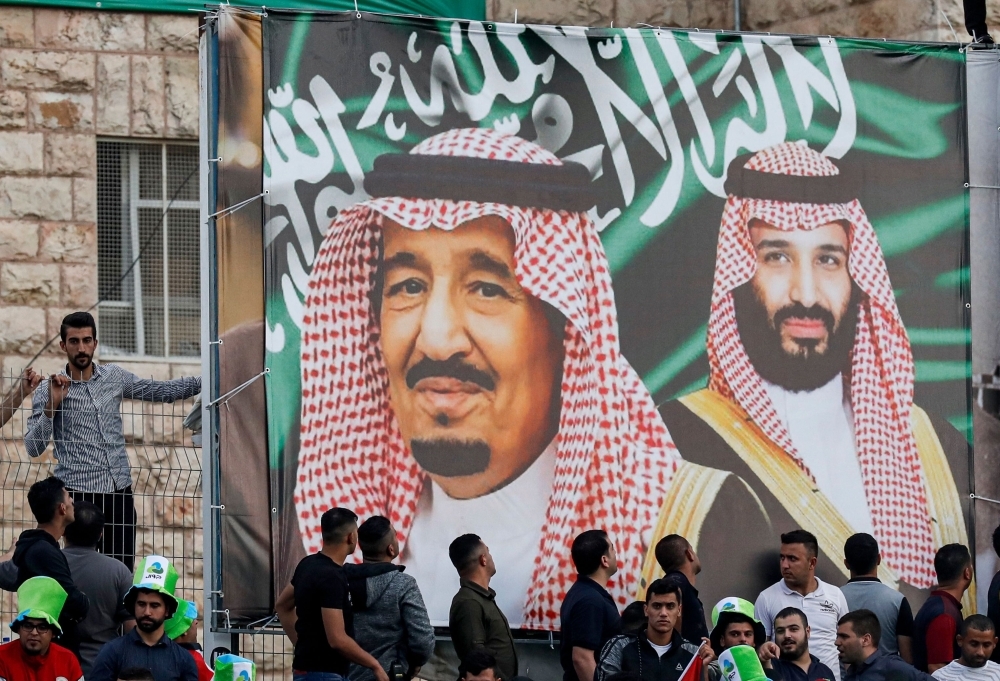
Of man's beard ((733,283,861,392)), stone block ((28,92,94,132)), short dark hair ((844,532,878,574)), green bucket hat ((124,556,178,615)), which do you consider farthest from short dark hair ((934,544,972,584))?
stone block ((28,92,94,132))

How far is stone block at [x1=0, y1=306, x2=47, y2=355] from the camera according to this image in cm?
1282

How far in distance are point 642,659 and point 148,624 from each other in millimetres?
2288

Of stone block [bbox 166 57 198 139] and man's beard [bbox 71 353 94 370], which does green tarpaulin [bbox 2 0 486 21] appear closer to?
stone block [bbox 166 57 198 139]

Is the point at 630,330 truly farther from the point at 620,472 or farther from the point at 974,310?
the point at 974,310

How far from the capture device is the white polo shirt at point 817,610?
9.74 meters

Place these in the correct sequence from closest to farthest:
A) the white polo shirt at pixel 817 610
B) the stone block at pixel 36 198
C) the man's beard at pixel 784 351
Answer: the white polo shirt at pixel 817 610
the man's beard at pixel 784 351
the stone block at pixel 36 198

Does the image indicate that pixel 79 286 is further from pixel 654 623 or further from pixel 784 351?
pixel 654 623

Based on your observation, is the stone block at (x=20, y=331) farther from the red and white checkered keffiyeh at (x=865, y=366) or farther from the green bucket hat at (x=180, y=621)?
the red and white checkered keffiyeh at (x=865, y=366)

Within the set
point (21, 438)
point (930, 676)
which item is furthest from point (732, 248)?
point (21, 438)

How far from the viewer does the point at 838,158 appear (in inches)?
426

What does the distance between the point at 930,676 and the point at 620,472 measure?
1.97m

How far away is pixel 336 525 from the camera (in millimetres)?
8695

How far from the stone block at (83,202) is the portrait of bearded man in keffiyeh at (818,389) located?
4.77m

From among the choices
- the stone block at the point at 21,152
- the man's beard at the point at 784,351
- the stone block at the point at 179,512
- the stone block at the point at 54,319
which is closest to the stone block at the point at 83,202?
the stone block at the point at 21,152
